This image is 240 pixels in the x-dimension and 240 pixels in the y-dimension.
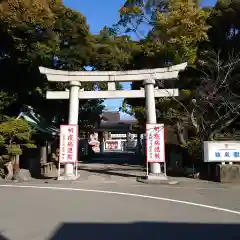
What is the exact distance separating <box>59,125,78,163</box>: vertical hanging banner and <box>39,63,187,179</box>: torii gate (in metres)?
0.34

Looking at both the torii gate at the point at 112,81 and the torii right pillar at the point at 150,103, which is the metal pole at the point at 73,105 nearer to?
the torii gate at the point at 112,81

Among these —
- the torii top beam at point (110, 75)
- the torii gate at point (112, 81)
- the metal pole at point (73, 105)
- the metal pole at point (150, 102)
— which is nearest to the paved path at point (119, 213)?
the metal pole at point (73, 105)

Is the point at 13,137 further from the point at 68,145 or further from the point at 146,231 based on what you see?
the point at 146,231

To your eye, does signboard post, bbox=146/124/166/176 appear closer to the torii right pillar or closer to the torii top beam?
the torii right pillar

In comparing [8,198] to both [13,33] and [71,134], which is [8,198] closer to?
[71,134]

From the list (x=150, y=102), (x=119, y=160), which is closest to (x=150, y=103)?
(x=150, y=102)

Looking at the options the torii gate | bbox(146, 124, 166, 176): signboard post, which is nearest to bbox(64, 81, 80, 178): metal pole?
the torii gate

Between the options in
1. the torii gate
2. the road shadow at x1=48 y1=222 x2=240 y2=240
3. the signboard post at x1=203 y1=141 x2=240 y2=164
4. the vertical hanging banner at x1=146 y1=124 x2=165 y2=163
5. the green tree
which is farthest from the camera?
the green tree

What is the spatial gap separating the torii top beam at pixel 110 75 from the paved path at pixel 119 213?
570 cm

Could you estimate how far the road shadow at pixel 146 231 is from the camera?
22.0 feet

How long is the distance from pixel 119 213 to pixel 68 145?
8.84m

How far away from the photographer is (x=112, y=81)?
18234 millimetres

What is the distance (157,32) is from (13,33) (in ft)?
28.3

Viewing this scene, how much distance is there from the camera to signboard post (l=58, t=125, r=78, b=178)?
17.3 meters
